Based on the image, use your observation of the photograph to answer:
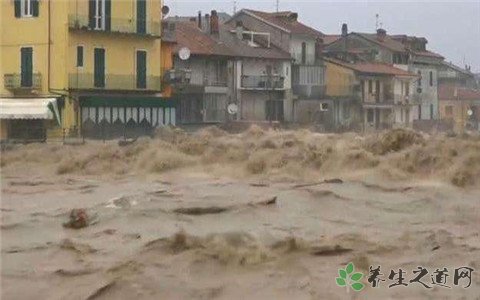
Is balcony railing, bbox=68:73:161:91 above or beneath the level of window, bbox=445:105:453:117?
above

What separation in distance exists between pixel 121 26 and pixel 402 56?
28272 mm

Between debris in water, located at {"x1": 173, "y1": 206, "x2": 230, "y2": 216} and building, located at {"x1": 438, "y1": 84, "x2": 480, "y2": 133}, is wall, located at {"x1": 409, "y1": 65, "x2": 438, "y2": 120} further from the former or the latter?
debris in water, located at {"x1": 173, "y1": 206, "x2": 230, "y2": 216}

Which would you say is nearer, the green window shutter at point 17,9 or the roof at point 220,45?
the green window shutter at point 17,9

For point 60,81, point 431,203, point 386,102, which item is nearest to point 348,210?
point 431,203

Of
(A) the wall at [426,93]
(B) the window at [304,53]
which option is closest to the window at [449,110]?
(A) the wall at [426,93]

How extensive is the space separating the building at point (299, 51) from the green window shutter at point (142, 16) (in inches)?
545

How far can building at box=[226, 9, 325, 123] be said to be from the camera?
56.8 meters

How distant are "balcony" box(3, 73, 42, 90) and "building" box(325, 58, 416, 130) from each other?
70.8 ft

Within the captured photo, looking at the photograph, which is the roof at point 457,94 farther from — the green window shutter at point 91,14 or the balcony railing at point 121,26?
the green window shutter at point 91,14

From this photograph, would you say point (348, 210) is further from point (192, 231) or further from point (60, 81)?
point (60, 81)

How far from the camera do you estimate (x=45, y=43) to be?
42031mm

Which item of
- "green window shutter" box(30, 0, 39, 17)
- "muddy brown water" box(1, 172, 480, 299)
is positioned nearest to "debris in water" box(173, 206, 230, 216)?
"muddy brown water" box(1, 172, 480, 299)

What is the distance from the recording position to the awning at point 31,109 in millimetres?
40031

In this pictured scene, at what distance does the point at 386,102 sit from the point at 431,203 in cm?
4108
